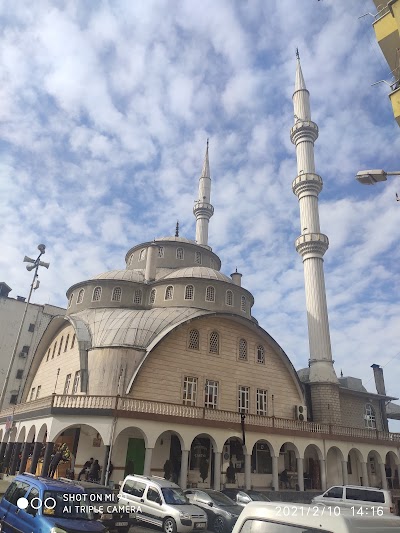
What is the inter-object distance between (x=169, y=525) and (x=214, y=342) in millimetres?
16340

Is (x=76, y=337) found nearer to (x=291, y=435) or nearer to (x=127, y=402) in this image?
(x=127, y=402)

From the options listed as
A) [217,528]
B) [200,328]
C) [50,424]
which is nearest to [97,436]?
[50,424]

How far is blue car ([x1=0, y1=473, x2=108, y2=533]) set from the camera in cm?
856

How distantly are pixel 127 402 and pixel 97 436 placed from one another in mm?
4313

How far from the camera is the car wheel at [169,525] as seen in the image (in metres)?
12.8

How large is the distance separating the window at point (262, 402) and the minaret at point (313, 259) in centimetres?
502

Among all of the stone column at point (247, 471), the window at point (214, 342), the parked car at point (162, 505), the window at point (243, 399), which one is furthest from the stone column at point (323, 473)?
the parked car at point (162, 505)

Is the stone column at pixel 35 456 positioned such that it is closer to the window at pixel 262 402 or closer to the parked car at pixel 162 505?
the parked car at pixel 162 505

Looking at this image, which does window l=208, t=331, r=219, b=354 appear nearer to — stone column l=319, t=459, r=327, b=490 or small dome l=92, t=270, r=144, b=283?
small dome l=92, t=270, r=144, b=283

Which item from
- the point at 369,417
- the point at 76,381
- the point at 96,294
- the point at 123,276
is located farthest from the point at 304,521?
the point at 369,417

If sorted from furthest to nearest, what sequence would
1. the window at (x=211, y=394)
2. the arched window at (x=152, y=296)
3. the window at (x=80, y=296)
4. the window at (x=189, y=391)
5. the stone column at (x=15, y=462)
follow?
the window at (x=80, y=296)
the arched window at (x=152, y=296)
the window at (x=211, y=394)
the window at (x=189, y=391)
the stone column at (x=15, y=462)

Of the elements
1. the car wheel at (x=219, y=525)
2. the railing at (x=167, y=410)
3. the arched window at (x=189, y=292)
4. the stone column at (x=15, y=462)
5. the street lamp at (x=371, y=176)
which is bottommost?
the car wheel at (x=219, y=525)

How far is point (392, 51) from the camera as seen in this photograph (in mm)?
15453

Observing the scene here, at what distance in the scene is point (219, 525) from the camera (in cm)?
1408
